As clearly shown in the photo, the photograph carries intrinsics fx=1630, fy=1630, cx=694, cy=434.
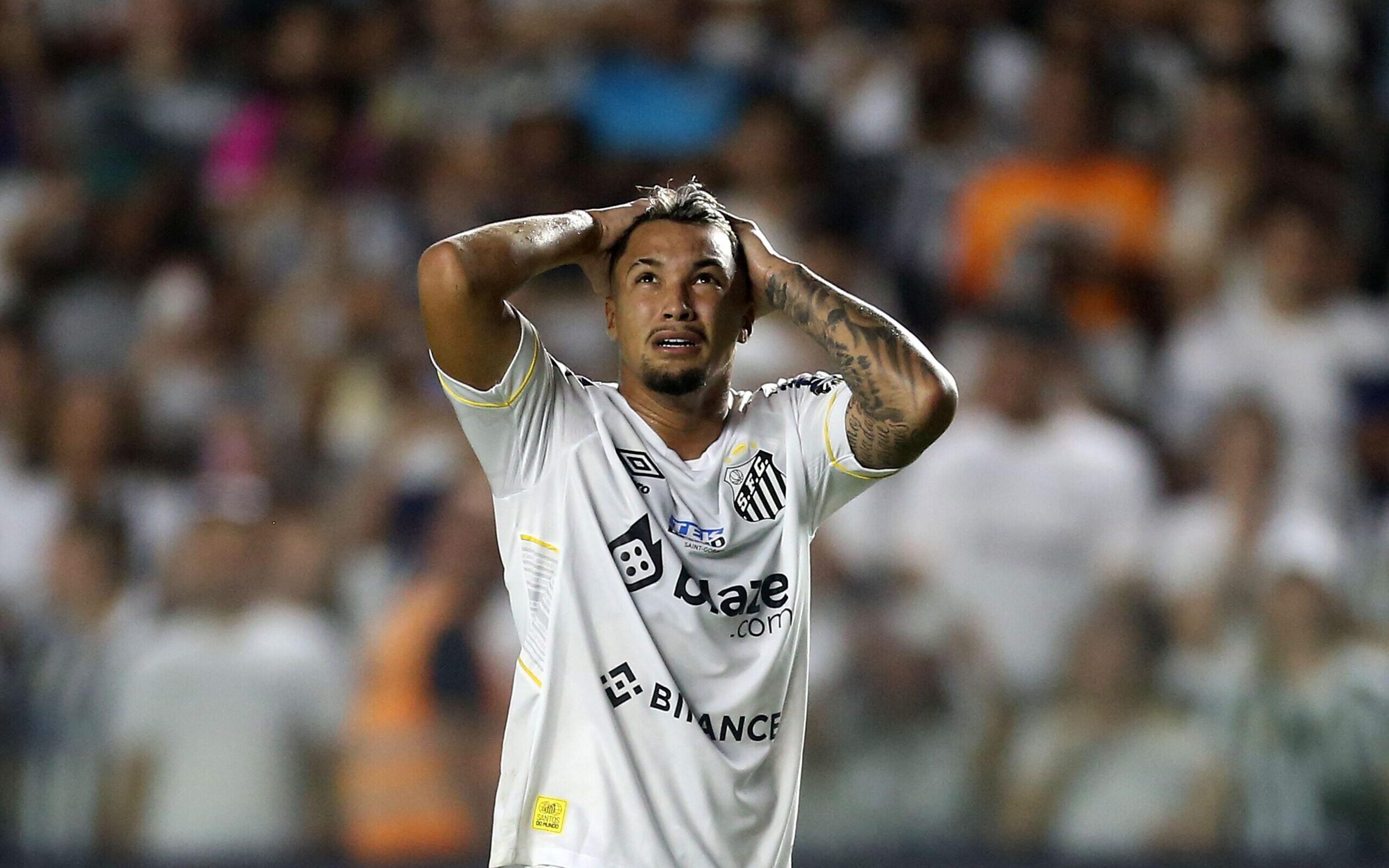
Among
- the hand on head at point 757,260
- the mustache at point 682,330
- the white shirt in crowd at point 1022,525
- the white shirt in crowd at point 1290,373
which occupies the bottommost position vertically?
the mustache at point 682,330

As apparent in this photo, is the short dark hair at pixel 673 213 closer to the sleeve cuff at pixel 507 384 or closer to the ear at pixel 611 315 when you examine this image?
the ear at pixel 611 315

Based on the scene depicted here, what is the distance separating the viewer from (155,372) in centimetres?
824

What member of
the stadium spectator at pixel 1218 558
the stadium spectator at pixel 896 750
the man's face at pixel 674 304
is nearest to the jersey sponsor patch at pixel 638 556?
the man's face at pixel 674 304

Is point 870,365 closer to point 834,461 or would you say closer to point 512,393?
point 834,461

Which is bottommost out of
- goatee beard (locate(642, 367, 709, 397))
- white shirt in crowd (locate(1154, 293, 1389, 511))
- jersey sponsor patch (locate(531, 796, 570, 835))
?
jersey sponsor patch (locate(531, 796, 570, 835))

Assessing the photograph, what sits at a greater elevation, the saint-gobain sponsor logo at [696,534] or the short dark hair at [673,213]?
the short dark hair at [673,213]

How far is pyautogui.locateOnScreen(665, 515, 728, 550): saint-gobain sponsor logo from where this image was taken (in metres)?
3.74

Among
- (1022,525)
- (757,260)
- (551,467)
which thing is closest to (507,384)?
(551,467)

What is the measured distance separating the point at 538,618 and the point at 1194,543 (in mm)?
4572

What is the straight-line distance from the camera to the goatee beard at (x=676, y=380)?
3.80 m

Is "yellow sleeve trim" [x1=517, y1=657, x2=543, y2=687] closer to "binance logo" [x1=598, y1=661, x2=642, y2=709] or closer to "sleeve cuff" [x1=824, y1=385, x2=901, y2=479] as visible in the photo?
"binance logo" [x1=598, y1=661, x2=642, y2=709]

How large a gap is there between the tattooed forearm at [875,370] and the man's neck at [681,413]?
274 mm

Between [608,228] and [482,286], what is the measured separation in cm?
42

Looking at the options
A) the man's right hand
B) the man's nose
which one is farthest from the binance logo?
the man's right hand
